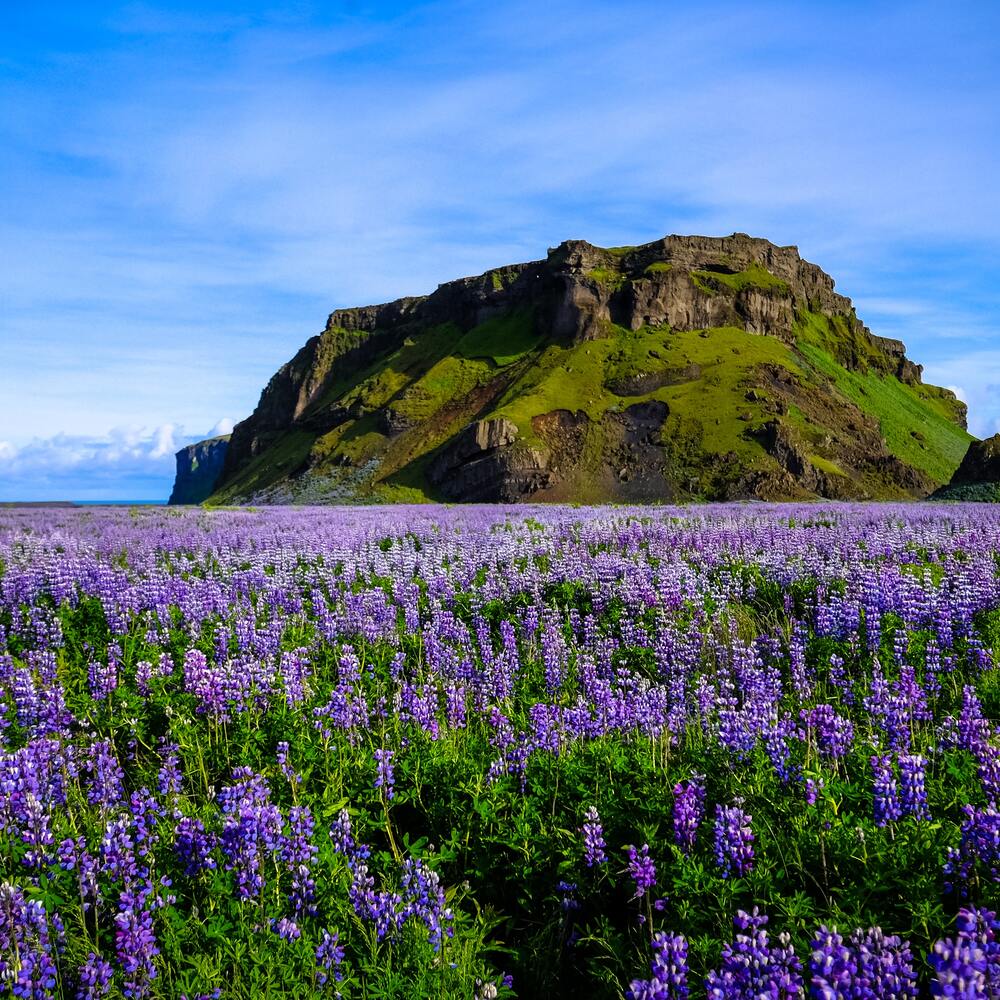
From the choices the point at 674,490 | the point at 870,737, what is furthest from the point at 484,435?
the point at 870,737

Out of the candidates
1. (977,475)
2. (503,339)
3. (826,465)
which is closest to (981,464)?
(977,475)

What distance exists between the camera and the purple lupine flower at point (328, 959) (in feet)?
10.4

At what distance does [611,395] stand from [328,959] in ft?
357

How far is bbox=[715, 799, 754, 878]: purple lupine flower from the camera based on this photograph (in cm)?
354

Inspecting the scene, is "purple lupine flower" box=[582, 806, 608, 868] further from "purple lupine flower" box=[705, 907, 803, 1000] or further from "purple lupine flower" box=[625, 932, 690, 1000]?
"purple lupine flower" box=[705, 907, 803, 1000]

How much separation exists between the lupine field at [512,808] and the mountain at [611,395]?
3141 inches

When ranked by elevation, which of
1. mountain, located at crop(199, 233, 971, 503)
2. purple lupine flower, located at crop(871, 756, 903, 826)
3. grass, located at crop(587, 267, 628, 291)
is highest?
grass, located at crop(587, 267, 628, 291)


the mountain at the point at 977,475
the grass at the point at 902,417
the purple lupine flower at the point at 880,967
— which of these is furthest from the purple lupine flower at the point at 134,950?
the grass at the point at 902,417

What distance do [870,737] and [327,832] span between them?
11.8 ft

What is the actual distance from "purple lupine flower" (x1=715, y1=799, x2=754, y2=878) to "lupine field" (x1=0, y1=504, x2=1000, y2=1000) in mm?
23

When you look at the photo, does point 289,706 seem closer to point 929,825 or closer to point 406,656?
point 406,656

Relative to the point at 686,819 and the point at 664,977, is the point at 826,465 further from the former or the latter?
the point at 664,977

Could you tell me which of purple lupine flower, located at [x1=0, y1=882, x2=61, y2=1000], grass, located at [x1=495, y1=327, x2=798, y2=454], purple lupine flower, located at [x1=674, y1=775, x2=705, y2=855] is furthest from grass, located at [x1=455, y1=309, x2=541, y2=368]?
purple lupine flower, located at [x1=0, y1=882, x2=61, y2=1000]

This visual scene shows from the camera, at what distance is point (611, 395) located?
109250mm
